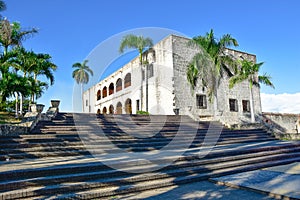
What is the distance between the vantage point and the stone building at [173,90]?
62.0ft

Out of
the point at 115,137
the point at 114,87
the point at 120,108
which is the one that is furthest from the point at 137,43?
the point at 115,137

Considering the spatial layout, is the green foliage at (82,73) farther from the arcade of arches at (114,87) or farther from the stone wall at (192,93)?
the stone wall at (192,93)

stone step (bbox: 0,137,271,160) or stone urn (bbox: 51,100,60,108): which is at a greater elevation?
stone urn (bbox: 51,100,60,108)

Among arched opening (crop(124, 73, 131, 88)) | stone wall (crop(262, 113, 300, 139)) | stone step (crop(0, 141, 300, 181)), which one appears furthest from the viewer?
arched opening (crop(124, 73, 131, 88))

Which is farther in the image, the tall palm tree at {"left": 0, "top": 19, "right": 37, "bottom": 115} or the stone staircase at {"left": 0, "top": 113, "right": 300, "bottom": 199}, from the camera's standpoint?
the tall palm tree at {"left": 0, "top": 19, "right": 37, "bottom": 115}

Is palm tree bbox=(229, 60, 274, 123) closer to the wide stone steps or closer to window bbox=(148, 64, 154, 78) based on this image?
window bbox=(148, 64, 154, 78)

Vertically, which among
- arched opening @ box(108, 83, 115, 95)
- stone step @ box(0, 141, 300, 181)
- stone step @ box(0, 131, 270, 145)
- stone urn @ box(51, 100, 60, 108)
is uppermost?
arched opening @ box(108, 83, 115, 95)

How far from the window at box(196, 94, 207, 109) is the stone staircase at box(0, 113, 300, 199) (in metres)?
6.99

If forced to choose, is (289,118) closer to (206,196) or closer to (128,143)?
(128,143)

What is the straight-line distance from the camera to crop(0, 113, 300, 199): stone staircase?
474 centimetres

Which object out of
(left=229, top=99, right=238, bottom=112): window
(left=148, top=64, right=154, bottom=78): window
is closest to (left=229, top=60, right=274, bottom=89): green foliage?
(left=229, top=99, right=238, bottom=112): window

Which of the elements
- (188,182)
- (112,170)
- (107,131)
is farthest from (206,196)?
(107,131)

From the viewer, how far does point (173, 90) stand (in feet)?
60.7

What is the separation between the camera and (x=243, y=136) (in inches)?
471
